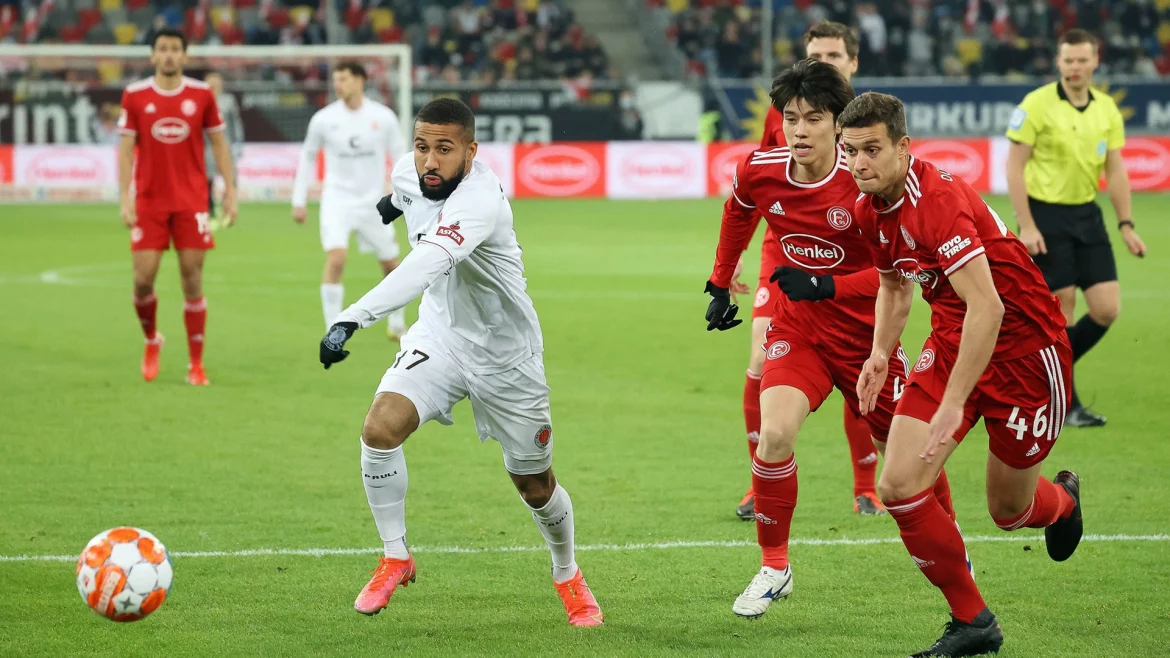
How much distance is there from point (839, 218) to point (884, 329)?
2.15 feet

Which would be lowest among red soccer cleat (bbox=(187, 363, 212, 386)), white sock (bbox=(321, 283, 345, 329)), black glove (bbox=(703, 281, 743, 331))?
red soccer cleat (bbox=(187, 363, 212, 386))

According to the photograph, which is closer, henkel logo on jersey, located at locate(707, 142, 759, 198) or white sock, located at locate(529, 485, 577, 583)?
white sock, located at locate(529, 485, 577, 583)

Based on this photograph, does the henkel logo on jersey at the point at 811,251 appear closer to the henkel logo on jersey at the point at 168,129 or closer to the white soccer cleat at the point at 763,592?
the white soccer cleat at the point at 763,592

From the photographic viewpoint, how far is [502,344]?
17.3 ft

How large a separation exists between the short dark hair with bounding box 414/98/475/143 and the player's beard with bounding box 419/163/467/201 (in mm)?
127

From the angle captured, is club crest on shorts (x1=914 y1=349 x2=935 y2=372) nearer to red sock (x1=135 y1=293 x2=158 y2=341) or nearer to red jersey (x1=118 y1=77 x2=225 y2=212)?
red jersey (x1=118 y1=77 x2=225 y2=212)

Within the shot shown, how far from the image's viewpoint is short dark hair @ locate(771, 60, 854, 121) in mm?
5414

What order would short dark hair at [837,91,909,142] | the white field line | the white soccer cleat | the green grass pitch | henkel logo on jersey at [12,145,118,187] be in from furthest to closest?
henkel logo on jersey at [12,145,118,187] < the white field line < the white soccer cleat < the green grass pitch < short dark hair at [837,91,909,142]

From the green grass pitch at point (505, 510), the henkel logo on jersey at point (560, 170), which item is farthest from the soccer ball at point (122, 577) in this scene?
the henkel logo on jersey at point (560, 170)

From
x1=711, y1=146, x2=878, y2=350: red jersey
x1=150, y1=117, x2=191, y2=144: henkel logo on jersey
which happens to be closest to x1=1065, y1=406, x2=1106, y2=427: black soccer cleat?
x1=711, y1=146, x2=878, y2=350: red jersey

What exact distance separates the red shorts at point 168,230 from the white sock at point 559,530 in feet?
17.8

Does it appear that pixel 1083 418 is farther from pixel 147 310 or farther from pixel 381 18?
pixel 381 18

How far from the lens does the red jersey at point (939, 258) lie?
466 centimetres

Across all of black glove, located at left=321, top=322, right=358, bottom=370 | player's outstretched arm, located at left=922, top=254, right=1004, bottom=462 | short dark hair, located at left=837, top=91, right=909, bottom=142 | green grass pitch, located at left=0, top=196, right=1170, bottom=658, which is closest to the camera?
black glove, located at left=321, top=322, right=358, bottom=370
